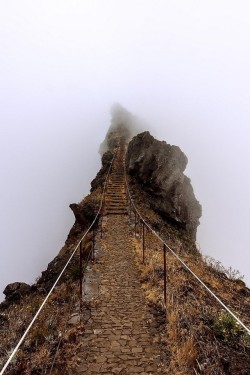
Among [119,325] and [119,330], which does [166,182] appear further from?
[119,330]

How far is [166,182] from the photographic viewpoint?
28.1m

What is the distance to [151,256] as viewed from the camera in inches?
540

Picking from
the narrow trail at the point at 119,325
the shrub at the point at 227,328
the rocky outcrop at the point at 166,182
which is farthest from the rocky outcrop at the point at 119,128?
the shrub at the point at 227,328

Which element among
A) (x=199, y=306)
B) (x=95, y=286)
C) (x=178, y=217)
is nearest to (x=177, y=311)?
(x=199, y=306)

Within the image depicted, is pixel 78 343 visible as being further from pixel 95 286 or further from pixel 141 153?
pixel 141 153

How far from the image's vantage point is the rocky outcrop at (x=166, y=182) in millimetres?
27078

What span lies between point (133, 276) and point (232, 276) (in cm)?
603

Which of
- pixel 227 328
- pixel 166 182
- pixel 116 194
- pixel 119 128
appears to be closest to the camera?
pixel 227 328

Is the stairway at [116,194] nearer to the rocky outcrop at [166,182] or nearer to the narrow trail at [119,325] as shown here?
the rocky outcrop at [166,182]

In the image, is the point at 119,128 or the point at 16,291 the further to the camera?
the point at 119,128

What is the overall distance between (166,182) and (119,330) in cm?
2080

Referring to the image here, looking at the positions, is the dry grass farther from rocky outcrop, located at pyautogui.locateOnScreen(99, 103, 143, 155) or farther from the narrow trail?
rocky outcrop, located at pyautogui.locateOnScreen(99, 103, 143, 155)

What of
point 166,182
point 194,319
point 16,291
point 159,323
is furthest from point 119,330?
point 166,182

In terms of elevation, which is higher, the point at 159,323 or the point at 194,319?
the point at 194,319
